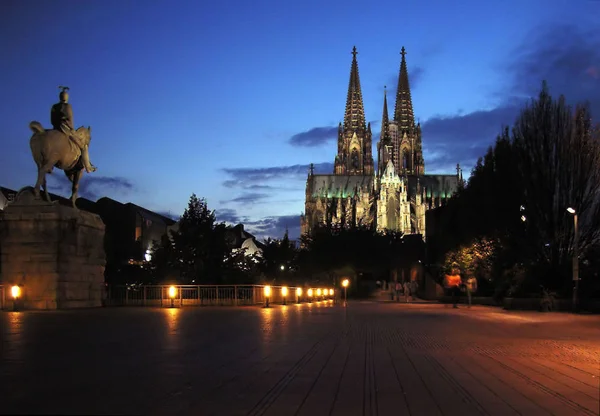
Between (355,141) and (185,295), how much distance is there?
156915mm

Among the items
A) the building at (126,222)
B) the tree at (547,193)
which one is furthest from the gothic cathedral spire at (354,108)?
the tree at (547,193)

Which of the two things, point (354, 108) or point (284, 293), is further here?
point (354, 108)

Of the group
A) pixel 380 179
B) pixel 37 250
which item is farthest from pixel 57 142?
pixel 380 179

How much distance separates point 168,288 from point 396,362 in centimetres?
2319

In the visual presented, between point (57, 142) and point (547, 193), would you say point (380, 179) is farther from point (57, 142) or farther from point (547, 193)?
point (57, 142)

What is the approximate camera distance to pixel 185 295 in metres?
33.2

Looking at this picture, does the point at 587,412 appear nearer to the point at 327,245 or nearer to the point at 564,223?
the point at 564,223

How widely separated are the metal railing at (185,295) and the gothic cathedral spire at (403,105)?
160 m

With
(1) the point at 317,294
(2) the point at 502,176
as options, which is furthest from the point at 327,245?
(2) the point at 502,176

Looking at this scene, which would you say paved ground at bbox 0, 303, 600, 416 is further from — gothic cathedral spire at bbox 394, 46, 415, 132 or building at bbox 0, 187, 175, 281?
gothic cathedral spire at bbox 394, 46, 415, 132

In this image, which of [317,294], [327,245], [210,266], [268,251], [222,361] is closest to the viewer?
[222,361]

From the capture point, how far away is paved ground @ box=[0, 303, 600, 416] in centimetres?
663

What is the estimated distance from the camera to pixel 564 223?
34062 mm

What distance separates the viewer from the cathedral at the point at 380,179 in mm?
162125
